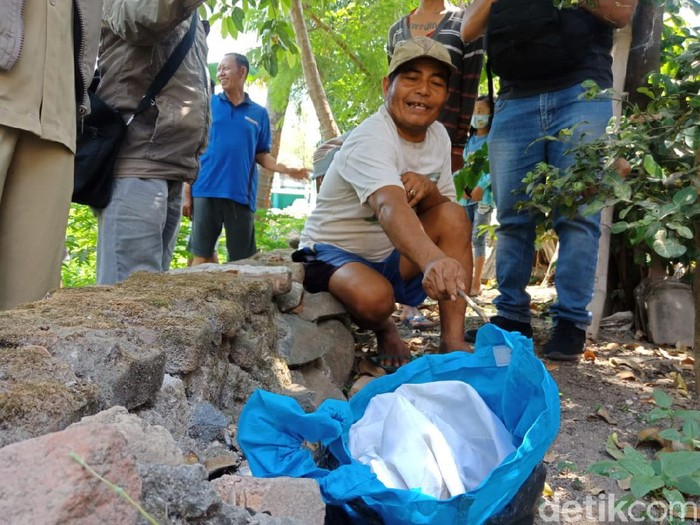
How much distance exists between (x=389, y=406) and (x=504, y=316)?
1845mm

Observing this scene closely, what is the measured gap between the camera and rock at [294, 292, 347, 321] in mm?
2938

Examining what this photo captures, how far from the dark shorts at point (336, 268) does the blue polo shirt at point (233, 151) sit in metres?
1.82

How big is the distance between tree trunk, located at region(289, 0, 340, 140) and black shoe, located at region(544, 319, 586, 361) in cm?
355

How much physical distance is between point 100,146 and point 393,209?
1.12 metres

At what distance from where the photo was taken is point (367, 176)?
107 inches

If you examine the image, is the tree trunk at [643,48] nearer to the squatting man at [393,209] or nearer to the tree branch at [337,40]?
the squatting man at [393,209]

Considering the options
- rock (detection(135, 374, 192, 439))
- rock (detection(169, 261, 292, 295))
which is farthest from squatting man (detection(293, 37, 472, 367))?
rock (detection(135, 374, 192, 439))

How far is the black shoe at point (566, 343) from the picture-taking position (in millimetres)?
3088

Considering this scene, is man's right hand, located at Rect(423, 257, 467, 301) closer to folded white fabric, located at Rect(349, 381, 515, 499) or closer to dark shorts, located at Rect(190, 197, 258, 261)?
folded white fabric, located at Rect(349, 381, 515, 499)

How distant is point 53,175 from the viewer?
81.4 inches

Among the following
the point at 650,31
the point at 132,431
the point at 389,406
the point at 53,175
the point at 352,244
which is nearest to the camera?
the point at 132,431

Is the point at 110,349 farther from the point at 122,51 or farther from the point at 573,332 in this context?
the point at 573,332

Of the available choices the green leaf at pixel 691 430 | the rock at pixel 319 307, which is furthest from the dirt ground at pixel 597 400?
the rock at pixel 319 307

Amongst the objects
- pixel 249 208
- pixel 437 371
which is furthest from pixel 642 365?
pixel 249 208
